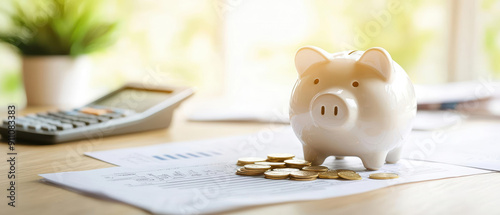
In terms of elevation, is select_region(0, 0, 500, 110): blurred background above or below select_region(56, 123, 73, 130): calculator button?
above

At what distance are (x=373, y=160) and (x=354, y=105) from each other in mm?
87

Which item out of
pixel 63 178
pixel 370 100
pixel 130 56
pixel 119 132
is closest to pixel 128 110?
pixel 119 132

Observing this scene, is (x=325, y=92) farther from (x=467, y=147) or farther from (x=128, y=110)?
(x=128, y=110)

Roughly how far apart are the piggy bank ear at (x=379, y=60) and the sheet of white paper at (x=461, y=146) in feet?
0.63

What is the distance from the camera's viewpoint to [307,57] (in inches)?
31.9

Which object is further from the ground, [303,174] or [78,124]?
[78,124]

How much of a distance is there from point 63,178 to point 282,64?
6.97 ft

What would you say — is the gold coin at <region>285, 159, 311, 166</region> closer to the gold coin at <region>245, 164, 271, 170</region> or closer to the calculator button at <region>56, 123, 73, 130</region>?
the gold coin at <region>245, 164, 271, 170</region>

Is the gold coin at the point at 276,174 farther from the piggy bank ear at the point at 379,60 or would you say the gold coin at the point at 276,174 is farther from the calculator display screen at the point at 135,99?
the calculator display screen at the point at 135,99

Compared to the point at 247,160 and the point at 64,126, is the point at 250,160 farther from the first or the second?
the point at 64,126

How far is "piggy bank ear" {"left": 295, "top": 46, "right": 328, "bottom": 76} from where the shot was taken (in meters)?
0.79

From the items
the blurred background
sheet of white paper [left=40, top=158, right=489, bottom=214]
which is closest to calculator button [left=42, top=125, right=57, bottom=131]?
sheet of white paper [left=40, top=158, right=489, bottom=214]

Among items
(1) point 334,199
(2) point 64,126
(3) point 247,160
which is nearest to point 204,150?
(3) point 247,160

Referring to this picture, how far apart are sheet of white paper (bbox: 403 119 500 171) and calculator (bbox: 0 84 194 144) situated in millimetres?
482
